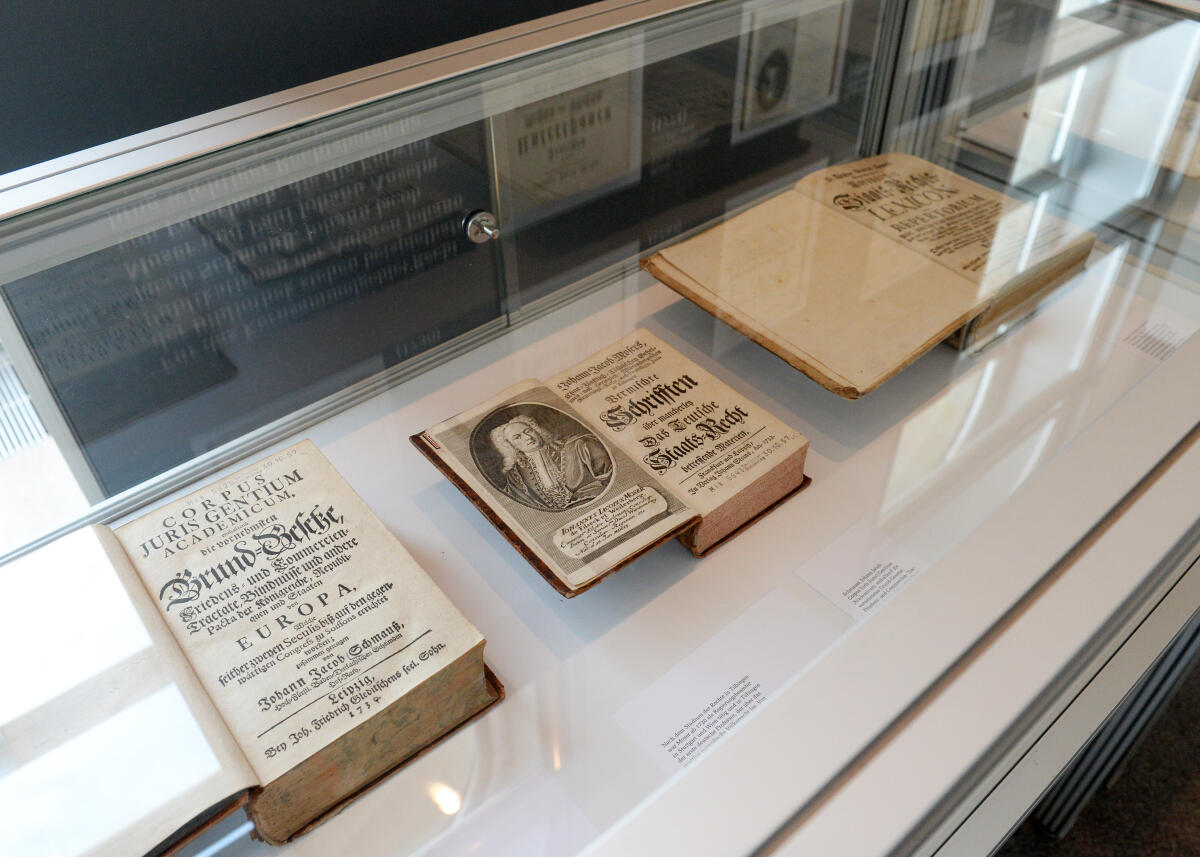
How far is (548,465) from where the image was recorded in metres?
0.68

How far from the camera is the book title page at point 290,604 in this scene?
20.6 inches

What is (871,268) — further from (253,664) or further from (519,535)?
(253,664)

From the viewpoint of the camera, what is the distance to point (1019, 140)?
3.38 ft

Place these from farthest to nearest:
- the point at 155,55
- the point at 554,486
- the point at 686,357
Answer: the point at 155,55 → the point at 686,357 → the point at 554,486

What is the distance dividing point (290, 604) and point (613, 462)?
0.75ft

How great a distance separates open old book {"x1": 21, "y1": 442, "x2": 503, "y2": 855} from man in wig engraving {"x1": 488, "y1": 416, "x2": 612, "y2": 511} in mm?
102

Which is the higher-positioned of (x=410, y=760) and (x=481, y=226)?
(x=481, y=226)

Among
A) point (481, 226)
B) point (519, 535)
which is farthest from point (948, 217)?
point (519, 535)

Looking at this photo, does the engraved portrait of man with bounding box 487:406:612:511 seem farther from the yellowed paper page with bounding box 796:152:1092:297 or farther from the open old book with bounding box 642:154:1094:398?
the yellowed paper page with bounding box 796:152:1092:297

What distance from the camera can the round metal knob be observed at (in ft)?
2.68

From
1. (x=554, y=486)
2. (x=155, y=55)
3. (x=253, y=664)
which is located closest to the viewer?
(x=253, y=664)

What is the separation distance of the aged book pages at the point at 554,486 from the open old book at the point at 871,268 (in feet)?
0.62

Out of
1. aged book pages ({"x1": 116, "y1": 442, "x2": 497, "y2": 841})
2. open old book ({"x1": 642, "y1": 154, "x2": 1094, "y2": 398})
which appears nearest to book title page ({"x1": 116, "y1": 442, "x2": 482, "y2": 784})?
aged book pages ({"x1": 116, "y1": 442, "x2": 497, "y2": 841})

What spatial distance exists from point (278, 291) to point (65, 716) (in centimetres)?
35
